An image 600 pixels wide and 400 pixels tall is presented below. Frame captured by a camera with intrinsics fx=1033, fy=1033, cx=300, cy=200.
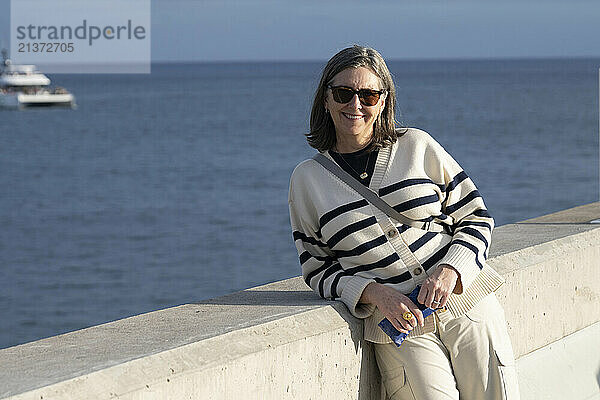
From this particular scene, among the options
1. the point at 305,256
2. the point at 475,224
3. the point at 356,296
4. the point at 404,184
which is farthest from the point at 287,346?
the point at 475,224

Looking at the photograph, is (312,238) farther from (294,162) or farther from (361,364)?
(294,162)

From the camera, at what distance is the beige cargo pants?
10.5 ft

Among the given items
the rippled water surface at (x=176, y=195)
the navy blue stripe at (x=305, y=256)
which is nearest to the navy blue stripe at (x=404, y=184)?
the navy blue stripe at (x=305, y=256)

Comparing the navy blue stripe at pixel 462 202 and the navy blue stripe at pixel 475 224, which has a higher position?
the navy blue stripe at pixel 462 202

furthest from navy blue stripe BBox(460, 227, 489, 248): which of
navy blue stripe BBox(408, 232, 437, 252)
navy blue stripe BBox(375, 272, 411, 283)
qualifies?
navy blue stripe BBox(375, 272, 411, 283)

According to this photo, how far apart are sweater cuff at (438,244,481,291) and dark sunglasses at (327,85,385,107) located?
537mm

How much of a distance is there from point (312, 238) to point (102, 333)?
29.1 inches

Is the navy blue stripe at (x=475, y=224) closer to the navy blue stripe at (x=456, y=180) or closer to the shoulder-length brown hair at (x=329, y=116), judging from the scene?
the navy blue stripe at (x=456, y=180)

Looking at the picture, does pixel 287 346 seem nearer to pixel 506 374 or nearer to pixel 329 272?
pixel 329 272

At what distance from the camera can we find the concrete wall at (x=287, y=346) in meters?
2.64

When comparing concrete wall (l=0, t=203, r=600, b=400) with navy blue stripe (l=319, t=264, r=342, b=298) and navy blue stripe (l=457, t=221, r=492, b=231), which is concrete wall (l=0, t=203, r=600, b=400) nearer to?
navy blue stripe (l=319, t=264, r=342, b=298)

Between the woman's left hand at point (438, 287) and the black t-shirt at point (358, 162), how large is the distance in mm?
378

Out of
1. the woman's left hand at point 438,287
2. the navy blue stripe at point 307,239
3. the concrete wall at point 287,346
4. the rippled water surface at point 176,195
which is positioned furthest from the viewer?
the rippled water surface at point 176,195

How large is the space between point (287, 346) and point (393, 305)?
367mm
